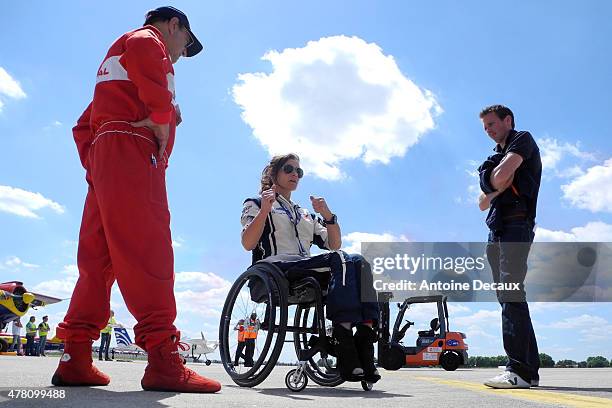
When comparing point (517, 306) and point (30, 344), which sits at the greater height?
point (517, 306)

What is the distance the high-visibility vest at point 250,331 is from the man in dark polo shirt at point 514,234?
1.51m

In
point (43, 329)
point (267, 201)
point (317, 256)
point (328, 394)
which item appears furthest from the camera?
point (43, 329)

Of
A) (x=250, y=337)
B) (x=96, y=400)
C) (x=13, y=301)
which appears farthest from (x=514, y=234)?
(x=13, y=301)

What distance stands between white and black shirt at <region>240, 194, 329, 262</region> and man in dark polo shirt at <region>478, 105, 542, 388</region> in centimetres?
120

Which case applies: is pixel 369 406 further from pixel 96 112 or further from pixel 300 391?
pixel 96 112

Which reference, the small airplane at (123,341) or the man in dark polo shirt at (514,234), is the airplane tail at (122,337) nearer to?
the small airplane at (123,341)

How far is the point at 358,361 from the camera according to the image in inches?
124

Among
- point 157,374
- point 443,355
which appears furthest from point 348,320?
point 443,355

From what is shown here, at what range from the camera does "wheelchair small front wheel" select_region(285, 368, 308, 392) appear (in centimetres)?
323

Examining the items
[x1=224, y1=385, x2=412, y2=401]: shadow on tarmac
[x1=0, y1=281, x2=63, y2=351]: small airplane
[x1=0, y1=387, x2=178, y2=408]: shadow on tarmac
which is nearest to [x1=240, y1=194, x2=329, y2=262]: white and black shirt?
[x1=224, y1=385, x2=412, y2=401]: shadow on tarmac

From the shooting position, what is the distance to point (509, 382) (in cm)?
353

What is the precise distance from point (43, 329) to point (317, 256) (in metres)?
21.9

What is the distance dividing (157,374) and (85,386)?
48 centimetres

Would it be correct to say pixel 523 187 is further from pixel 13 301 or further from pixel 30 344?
pixel 30 344
